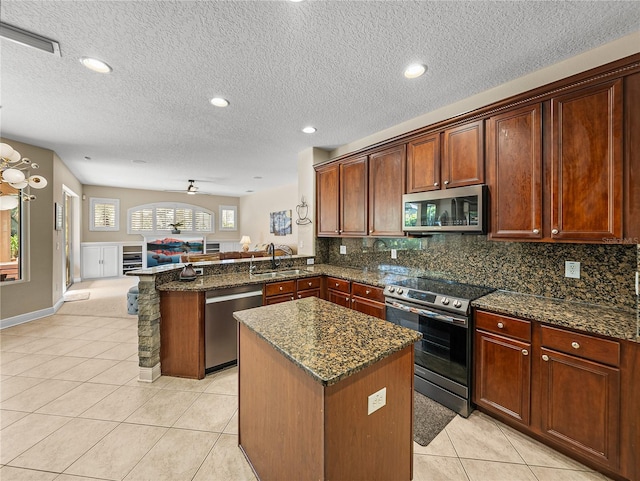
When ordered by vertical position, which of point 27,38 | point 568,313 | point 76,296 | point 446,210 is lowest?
point 76,296

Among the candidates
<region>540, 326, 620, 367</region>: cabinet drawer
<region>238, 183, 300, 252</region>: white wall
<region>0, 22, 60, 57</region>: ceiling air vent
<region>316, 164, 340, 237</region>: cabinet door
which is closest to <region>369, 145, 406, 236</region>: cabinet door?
<region>316, 164, 340, 237</region>: cabinet door

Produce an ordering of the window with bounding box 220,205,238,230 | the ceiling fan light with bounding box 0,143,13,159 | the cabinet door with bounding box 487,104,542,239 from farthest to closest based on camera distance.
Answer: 1. the window with bounding box 220,205,238,230
2. the ceiling fan light with bounding box 0,143,13,159
3. the cabinet door with bounding box 487,104,542,239

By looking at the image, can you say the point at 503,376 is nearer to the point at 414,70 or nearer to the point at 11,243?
the point at 414,70

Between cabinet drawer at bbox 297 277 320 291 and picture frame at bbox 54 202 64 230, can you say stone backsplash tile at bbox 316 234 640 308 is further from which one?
picture frame at bbox 54 202 64 230

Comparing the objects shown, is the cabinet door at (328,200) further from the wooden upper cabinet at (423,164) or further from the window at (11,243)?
the window at (11,243)

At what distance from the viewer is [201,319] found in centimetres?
254

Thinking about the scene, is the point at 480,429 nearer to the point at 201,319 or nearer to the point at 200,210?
the point at 201,319

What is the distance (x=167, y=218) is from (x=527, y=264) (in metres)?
9.50

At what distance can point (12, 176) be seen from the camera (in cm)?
250

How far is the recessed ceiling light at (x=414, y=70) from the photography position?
2051mm

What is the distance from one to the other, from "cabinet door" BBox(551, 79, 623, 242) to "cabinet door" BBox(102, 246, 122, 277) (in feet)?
31.9

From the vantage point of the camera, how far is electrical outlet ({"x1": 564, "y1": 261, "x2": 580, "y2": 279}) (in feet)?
6.41

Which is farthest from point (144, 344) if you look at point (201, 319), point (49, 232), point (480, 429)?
point (49, 232)

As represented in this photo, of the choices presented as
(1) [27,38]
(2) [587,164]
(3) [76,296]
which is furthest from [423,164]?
(3) [76,296]
